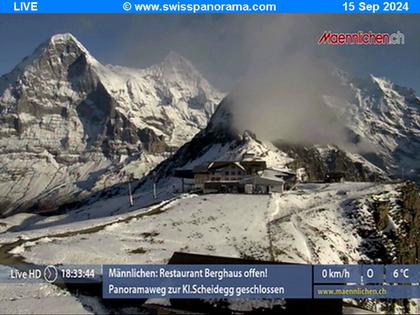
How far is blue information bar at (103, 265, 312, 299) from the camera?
14703mm

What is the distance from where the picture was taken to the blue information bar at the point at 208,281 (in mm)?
14703

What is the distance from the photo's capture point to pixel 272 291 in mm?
14727

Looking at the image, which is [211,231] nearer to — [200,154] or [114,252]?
[114,252]

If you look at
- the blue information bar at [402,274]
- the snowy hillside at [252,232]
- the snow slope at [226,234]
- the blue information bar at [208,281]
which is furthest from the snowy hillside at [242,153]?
the blue information bar at [208,281]

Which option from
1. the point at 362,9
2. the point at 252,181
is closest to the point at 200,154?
the point at 252,181

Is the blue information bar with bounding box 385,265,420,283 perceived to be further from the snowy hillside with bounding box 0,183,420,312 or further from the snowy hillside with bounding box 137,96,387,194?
the snowy hillside with bounding box 137,96,387,194

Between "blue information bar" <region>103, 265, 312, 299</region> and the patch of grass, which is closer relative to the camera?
"blue information bar" <region>103, 265, 312, 299</region>

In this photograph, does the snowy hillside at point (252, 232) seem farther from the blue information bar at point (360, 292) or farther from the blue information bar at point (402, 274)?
the blue information bar at point (360, 292)

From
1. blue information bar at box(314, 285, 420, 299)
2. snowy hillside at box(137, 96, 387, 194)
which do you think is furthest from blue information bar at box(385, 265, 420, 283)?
snowy hillside at box(137, 96, 387, 194)

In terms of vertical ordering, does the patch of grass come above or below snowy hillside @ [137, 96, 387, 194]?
below

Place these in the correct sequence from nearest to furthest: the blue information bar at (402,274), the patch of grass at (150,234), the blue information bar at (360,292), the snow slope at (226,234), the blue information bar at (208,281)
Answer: the blue information bar at (360,292)
the blue information bar at (208,281)
the blue information bar at (402,274)
the snow slope at (226,234)
the patch of grass at (150,234)

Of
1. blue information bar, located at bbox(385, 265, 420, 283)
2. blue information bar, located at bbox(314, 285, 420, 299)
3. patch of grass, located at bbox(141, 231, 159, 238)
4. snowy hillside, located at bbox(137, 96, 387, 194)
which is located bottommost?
blue information bar, located at bbox(314, 285, 420, 299)

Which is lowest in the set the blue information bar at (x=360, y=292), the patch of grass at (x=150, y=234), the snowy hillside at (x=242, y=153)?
the blue information bar at (x=360, y=292)

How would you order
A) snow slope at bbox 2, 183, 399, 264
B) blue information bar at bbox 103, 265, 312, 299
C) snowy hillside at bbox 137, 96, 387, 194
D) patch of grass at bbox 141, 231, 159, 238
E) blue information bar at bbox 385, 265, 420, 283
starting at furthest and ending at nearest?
snowy hillside at bbox 137, 96, 387, 194
patch of grass at bbox 141, 231, 159, 238
snow slope at bbox 2, 183, 399, 264
blue information bar at bbox 385, 265, 420, 283
blue information bar at bbox 103, 265, 312, 299
